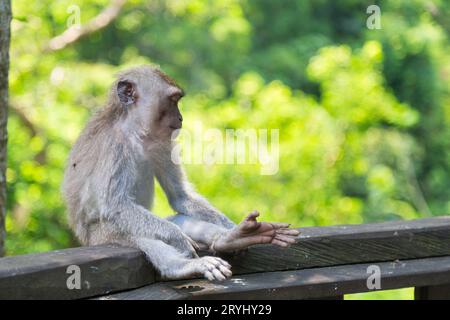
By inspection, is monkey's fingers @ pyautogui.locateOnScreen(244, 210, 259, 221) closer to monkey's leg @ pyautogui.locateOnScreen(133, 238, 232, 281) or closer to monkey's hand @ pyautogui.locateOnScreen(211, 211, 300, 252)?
monkey's hand @ pyautogui.locateOnScreen(211, 211, 300, 252)

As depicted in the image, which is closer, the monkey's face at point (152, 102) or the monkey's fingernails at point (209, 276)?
the monkey's fingernails at point (209, 276)

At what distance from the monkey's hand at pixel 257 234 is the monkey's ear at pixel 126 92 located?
51.4 inches

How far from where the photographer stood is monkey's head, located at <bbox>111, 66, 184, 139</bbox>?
387 cm

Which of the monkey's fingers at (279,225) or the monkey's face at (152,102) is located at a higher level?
the monkey's face at (152,102)

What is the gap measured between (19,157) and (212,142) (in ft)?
8.00

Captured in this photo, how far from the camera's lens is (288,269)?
2.86 metres

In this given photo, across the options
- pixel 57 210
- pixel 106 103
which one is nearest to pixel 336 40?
pixel 57 210

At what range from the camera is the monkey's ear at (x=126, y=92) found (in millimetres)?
3918

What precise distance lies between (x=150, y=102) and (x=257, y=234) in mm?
1353

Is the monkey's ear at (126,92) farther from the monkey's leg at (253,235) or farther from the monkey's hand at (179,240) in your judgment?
the monkey's leg at (253,235)

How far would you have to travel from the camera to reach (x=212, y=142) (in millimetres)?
10125

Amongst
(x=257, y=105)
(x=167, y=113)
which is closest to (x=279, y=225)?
(x=167, y=113)

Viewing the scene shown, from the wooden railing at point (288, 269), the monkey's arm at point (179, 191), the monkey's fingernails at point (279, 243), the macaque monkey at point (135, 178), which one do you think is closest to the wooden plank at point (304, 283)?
the wooden railing at point (288, 269)

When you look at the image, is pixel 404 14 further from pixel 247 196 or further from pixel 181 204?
pixel 181 204
